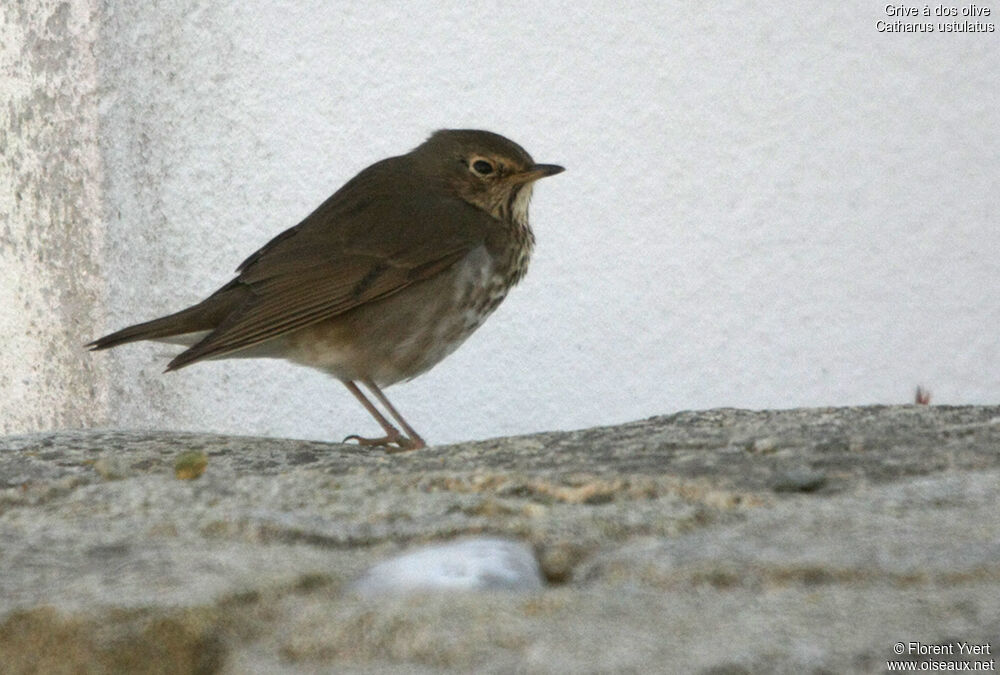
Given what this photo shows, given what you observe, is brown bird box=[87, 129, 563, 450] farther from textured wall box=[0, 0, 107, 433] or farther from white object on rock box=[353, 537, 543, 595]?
white object on rock box=[353, 537, 543, 595]

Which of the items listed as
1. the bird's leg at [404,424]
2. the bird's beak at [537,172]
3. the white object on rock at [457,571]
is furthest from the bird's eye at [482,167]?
the white object on rock at [457,571]

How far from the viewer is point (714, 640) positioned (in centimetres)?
Result: 147

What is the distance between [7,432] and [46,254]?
2.04ft

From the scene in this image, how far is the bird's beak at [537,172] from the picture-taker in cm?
386

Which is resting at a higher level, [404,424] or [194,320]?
[194,320]

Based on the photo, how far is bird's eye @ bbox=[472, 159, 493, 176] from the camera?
3957mm

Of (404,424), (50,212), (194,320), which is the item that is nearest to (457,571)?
(194,320)

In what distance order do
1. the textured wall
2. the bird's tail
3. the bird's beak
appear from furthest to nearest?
the textured wall
the bird's beak
the bird's tail

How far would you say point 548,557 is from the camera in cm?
182

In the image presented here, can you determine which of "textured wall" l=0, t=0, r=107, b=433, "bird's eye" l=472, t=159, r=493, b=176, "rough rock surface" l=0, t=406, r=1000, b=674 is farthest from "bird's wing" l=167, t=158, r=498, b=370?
"rough rock surface" l=0, t=406, r=1000, b=674

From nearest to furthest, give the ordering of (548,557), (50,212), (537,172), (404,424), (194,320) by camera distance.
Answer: (548,557) → (194,320) → (404,424) → (537,172) → (50,212)

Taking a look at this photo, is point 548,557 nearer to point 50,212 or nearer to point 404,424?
point 404,424

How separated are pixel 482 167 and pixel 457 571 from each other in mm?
2369

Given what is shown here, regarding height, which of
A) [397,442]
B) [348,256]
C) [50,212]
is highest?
[50,212]
